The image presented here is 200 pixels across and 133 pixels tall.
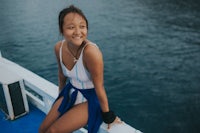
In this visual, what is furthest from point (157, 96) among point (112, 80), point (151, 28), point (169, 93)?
point (151, 28)

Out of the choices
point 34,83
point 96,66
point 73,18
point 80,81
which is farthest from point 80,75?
point 34,83

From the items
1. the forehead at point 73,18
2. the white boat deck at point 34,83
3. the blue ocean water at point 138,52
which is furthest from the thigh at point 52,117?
the blue ocean water at point 138,52

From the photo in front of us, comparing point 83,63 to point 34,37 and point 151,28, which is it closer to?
point 34,37

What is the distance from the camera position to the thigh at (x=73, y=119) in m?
2.65

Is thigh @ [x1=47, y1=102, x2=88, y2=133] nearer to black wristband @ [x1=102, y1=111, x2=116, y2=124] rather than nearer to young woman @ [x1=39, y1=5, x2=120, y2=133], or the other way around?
young woman @ [x1=39, y1=5, x2=120, y2=133]

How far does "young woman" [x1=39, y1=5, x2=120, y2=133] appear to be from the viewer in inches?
101

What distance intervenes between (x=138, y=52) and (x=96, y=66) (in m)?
14.1

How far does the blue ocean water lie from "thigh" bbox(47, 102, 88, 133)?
7.75m

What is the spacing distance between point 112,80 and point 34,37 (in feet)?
31.3

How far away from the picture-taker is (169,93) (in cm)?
1202

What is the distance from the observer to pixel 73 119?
264 cm

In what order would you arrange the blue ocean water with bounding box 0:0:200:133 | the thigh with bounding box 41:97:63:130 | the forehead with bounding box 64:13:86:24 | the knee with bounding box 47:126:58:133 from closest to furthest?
the forehead with bounding box 64:13:86:24 → the knee with bounding box 47:126:58:133 → the thigh with bounding box 41:97:63:130 → the blue ocean water with bounding box 0:0:200:133

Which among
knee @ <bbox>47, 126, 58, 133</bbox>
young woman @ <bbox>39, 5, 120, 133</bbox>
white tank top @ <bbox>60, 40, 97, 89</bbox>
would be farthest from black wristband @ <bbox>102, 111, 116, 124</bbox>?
knee @ <bbox>47, 126, 58, 133</bbox>

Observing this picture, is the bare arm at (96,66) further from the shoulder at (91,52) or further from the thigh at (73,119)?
the thigh at (73,119)
